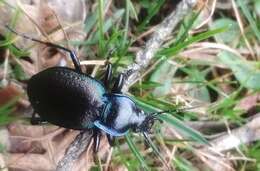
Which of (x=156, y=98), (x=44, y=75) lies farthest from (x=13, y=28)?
(x=156, y=98)

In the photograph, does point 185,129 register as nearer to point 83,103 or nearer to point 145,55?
point 145,55

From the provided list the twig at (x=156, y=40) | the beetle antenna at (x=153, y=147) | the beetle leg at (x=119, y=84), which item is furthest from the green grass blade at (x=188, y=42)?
the beetle antenna at (x=153, y=147)

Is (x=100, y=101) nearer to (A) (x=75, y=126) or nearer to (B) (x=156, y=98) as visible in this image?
(A) (x=75, y=126)

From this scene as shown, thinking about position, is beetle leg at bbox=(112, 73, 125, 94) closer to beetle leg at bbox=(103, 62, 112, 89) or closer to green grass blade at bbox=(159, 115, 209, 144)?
beetle leg at bbox=(103, 62, 112, 89)

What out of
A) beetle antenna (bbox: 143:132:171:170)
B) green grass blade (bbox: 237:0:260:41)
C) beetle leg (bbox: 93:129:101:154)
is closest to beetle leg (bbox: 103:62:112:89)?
beetle leg (bbox: 93:129:101:154)

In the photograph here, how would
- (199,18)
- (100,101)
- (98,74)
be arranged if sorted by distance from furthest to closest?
(199,18), (98,74), (100,101)

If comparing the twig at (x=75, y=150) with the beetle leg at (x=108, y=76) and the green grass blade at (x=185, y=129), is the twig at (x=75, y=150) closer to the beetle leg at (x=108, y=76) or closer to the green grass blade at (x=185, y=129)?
the beetle leg at (x=108, y=76)
